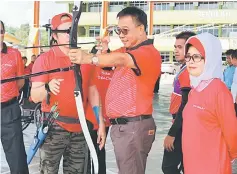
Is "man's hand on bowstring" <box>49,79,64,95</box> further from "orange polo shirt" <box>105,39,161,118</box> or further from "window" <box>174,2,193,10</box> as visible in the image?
"window" <box>174,2,193,10</box>

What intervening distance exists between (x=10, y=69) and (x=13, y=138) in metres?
0.58

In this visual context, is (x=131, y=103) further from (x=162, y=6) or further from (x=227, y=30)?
(x=162, y=6)

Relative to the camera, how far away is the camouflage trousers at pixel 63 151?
3.10 meters

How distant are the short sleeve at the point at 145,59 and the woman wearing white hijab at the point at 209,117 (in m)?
0.31

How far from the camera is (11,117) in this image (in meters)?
3.73

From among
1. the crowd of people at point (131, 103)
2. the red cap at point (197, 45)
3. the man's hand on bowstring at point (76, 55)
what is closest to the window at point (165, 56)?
the crowd of people at point (131, 103)

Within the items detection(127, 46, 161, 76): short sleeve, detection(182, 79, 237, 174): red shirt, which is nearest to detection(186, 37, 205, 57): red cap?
detection(182, 79, 237, 174): red shirt

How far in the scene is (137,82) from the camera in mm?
2766

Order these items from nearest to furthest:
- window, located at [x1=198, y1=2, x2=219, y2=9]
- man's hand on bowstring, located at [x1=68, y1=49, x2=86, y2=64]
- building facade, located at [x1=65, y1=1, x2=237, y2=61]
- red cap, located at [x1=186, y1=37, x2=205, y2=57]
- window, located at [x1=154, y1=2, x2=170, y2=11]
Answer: man's hand on bowstring, located at [x1=68, y1=49, x2=86, y2=64] → red cap, located at [x1=186, y1=37, x2=205, y2=57] → building facade, located at [x1=65, y1=1, x2=237, y2=61] → window, located at [x1=198, y1=2, x2=219, y2=9] → window, located at [x1=154, y1=2, x2=170, y2=11]

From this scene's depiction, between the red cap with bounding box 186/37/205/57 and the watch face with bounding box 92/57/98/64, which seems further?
the red cap with bounding box 186/37/205/57

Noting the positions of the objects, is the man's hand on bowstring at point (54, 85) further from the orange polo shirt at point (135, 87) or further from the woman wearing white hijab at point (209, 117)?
the woman wearing white hijab at point (209, 117)

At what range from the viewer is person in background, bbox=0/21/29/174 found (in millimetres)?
3711

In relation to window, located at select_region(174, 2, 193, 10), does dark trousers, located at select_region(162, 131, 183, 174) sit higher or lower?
lower

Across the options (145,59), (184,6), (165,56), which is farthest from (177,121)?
(184,6)
